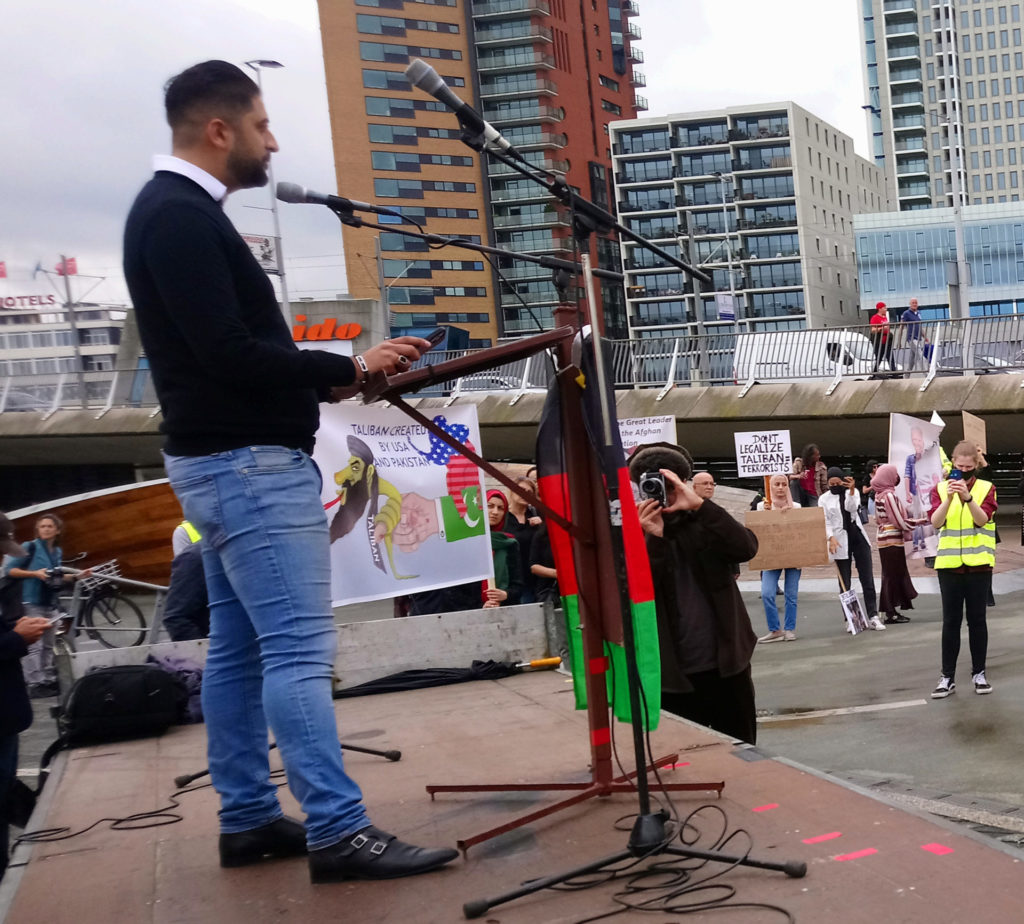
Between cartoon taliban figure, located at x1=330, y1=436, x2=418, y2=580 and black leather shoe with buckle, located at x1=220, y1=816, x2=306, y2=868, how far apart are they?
3954 millimetres

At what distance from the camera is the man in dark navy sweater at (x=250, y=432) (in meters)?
3.31

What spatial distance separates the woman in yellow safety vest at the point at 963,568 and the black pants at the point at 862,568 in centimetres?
515

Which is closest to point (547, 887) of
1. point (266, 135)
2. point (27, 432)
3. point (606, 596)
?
point (606, 596)

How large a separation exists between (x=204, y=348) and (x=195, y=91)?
74 centimetres

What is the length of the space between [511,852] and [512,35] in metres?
119

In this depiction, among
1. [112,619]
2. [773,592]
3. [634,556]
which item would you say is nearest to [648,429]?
[773,592]

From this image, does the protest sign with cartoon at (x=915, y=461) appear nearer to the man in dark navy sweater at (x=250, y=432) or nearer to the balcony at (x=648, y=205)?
the man in dark navy sweater at (x=250, y=432)

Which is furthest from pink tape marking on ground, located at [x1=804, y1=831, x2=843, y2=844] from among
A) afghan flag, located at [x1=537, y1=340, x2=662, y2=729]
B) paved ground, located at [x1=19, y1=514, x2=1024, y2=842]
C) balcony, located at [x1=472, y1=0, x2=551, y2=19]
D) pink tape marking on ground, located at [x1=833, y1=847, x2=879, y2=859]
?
balcony, located at [x1=472, y1=0, x2=551, y2=19]

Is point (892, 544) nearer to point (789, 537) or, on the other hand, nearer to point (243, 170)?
point (789, 537)

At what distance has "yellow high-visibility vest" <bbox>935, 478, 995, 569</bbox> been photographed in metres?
9.07

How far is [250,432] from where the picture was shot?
3441 mm

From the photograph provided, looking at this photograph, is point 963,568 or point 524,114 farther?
point 524,114

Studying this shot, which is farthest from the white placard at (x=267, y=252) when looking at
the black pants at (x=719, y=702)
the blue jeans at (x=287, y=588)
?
the blue jeans at (x=287, y=588)

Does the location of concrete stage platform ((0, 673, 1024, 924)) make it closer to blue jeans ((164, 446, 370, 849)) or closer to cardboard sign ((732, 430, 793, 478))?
blue jeans ((164, 446, 370, 849))
